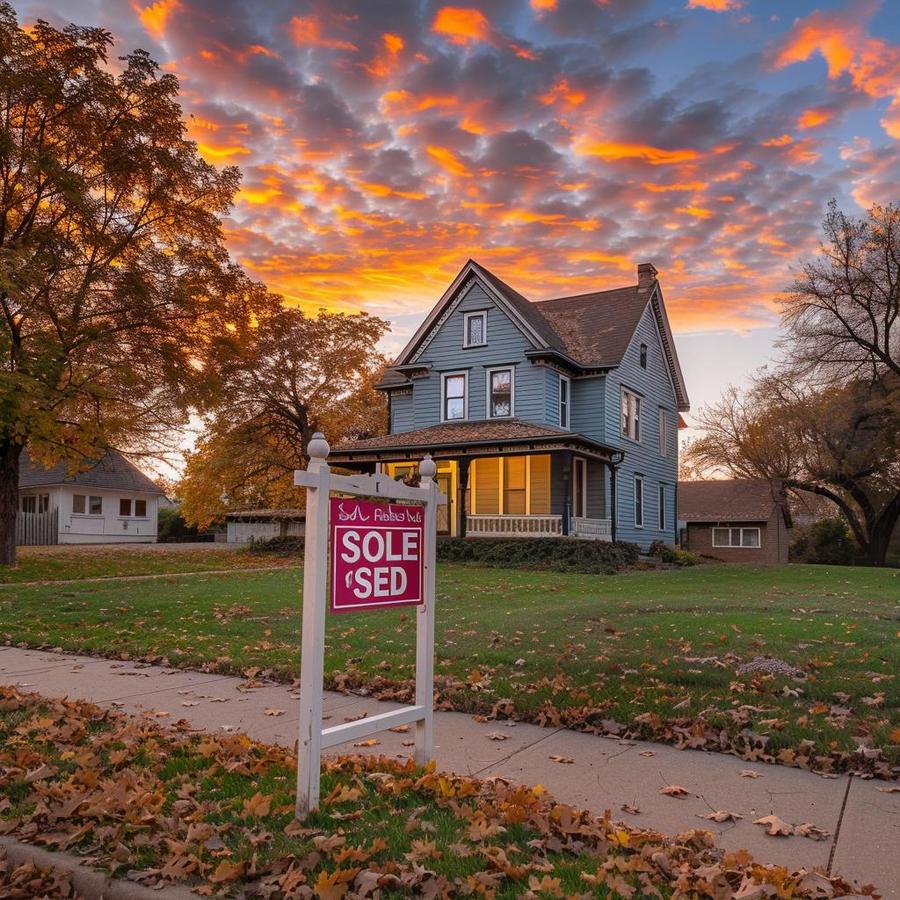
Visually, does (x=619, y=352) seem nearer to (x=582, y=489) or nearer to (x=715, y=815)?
(x=582, y=489)

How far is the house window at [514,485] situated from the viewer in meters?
29.1

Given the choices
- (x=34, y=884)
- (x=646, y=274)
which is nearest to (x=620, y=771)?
(x=34, y=884)

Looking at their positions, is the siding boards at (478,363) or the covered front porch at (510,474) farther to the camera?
the siding boards at (478,363)

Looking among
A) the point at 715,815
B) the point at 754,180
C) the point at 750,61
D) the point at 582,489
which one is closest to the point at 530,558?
the point at 582,489

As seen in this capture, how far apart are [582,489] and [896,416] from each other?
16030 mm

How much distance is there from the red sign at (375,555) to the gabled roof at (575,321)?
23.4 metres

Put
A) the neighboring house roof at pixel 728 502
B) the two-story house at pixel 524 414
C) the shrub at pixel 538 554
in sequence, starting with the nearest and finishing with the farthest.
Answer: the shrub at pixel 538 554 → the two-story house at pixel 524 414 → the neighboring house roof at pixel 728 502

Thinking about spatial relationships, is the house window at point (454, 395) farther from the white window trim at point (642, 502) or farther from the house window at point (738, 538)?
the house window at point (738, 538)

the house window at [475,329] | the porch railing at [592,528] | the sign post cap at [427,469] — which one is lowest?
the porch railing at [592,528]

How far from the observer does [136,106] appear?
75.8 ft

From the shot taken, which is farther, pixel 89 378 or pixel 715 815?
pixel 89 378

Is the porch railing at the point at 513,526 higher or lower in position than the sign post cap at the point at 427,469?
lower

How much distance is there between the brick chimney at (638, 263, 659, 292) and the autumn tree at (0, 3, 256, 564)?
706 inches

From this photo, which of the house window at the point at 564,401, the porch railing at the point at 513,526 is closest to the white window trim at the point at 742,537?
the house window at the point at 564,401
